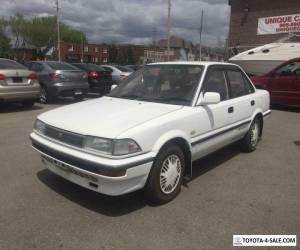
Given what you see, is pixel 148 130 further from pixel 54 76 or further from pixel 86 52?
pixel 86 52

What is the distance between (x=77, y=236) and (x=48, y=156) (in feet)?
3.51

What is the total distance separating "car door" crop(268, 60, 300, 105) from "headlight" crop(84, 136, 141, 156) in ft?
29.1

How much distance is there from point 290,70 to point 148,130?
9065 mm

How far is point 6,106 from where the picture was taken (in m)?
10.5

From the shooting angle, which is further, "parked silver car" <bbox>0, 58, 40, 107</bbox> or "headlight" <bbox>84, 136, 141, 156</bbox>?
"parked silver car" <bbox>0, 58, 40, 107</bbox>

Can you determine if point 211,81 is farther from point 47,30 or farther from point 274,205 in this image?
point 47,30

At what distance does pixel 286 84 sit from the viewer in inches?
421

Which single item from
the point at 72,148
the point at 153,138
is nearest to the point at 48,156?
the point at 72,148

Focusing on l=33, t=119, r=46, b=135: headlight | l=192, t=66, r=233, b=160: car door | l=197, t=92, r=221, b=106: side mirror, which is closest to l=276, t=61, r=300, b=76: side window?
l=192, t=66, r=233, b=160: car door

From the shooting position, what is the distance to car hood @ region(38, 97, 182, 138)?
10.7 ft

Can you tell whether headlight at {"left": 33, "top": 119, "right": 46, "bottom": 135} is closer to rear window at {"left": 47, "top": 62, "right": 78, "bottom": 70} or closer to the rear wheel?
the rear wheel

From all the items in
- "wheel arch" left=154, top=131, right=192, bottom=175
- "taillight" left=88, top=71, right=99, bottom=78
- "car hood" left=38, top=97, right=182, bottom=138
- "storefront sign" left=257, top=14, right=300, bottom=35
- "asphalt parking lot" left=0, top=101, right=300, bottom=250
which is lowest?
"asphalt parking lot" left=0, top=101, right=300, bottom=250

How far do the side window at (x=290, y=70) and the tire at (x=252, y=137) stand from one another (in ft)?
18.3

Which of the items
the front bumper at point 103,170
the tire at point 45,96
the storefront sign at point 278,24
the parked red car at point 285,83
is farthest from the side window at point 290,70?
the storefront sign at point 278,24
